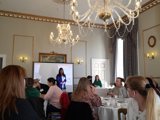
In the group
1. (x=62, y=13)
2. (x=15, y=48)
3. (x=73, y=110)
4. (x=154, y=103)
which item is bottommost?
(x=73, y=110)

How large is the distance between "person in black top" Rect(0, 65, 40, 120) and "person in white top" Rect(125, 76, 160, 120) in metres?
0.84

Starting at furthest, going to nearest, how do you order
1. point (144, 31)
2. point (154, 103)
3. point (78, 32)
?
point (78, 32), point (144, 31), point (154, 103)

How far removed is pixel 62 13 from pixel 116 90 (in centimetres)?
→ 449

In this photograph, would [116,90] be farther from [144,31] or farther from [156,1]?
[156,1]

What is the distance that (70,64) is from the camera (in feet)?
32.7

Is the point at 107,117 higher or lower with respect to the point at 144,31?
lower

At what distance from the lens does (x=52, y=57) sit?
9.95m

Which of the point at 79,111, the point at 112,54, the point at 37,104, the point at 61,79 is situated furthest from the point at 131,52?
the point at 79,111

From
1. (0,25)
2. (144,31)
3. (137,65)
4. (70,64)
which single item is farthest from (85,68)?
(0,25)

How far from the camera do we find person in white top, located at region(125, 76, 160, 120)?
5.16 ft

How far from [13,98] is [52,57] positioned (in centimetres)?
845

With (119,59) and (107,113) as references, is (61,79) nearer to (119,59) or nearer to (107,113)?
(119,59)

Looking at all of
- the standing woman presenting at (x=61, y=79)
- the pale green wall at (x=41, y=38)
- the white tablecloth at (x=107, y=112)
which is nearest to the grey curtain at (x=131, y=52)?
the pale green wall at (x=41, y=38)

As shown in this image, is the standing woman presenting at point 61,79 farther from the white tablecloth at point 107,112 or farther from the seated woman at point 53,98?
the white tablecloth at point 107,112
